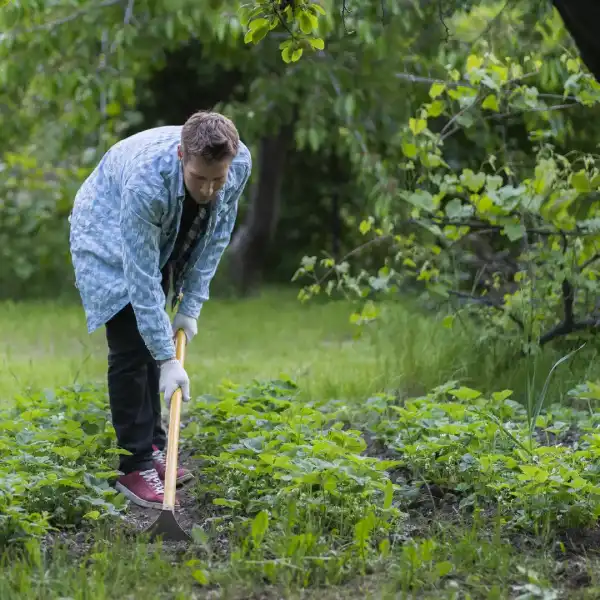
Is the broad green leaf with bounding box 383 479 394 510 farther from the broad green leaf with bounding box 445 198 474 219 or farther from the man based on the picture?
the broad green leaf with bounding box 445 198 474 219

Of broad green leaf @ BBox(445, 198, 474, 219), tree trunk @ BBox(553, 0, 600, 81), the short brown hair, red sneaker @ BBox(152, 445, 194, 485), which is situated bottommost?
red sneaker @ BBox(152, 445, 194, 485)

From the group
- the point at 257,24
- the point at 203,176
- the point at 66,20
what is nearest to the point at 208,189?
the point at 203,176

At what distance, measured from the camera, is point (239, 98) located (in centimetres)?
1211

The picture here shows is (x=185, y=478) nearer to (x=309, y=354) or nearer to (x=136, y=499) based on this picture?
(x=136, y=499)

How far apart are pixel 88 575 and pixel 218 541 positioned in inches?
19.2

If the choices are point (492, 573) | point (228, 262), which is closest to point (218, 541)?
point (492, 573)

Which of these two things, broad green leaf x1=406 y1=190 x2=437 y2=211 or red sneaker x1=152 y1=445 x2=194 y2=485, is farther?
broad green leaf x1=406 y1=190 x2=437 y2=211

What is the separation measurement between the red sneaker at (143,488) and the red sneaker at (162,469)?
9cm

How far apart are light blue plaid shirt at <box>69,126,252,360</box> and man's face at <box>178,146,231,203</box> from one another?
0.10 meters

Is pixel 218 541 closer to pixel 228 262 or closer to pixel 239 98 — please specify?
pixel 228 262

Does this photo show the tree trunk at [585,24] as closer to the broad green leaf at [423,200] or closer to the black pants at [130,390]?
the black pants at [130,390]

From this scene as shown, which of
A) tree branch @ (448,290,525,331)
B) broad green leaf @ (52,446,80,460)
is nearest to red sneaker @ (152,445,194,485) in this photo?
broad green leaf @ (52,446,80,460)

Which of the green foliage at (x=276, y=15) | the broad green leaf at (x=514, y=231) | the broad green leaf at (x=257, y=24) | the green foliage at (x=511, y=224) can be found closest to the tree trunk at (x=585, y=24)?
the green foliage at (x=276, y=15)

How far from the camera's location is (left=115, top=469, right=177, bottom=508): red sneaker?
3.99m
